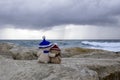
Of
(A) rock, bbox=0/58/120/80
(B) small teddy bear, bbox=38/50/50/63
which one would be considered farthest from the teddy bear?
(A) rock, bbox=0/58/120/80

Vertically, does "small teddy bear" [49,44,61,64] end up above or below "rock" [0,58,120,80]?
above

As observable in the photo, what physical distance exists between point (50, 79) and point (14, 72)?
0.86m

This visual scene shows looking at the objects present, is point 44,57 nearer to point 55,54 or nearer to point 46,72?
point 55,54

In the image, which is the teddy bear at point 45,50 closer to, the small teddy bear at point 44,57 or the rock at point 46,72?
the small teddy bear at point 44,57

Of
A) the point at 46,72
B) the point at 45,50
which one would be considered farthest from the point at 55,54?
the point at 46,72

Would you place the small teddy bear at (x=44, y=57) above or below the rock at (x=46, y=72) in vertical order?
above

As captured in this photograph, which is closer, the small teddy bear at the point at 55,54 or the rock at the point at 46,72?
the rock at the point at 46,72

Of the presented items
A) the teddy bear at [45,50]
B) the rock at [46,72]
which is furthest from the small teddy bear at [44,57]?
the rock at [46,72]

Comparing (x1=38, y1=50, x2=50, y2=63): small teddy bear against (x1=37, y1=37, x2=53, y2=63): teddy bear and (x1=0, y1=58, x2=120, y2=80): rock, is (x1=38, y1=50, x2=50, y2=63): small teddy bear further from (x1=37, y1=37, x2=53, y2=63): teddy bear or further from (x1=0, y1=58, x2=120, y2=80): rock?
(x1=0, y1=58, x2=120, y2=80): rock

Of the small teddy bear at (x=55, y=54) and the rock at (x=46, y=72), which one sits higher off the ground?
the small teddy bear at (x=55, y=54)

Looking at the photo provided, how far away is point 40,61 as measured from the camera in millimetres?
4980

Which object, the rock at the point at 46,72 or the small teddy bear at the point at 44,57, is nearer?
the rock at the point at 46,72

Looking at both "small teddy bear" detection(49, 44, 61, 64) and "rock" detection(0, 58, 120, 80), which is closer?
"rock" detection(0, 58, 120, 80)

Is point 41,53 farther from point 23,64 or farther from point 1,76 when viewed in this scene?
point 1,76
